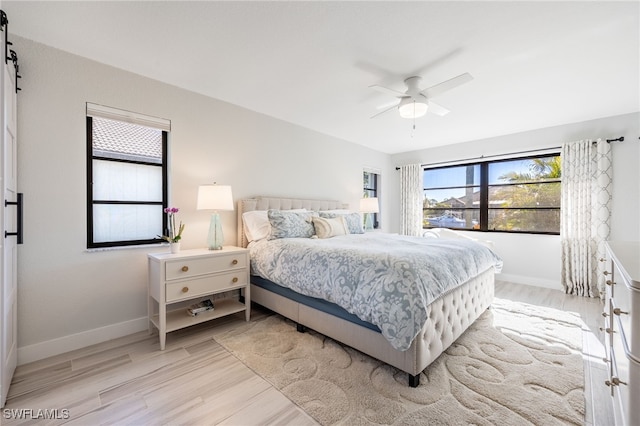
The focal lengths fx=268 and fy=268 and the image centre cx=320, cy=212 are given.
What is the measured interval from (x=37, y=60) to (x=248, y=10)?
5.90ft

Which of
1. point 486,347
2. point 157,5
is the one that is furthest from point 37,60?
point 486,347

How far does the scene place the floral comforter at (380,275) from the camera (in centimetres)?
171

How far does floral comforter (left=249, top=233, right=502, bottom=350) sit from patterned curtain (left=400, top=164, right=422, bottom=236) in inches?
105

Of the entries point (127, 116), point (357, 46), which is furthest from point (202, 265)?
point (357, 46)

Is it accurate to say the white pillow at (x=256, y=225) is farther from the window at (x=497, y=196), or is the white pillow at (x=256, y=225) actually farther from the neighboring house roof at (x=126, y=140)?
the window at (x=497, y=196)

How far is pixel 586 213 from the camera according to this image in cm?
376

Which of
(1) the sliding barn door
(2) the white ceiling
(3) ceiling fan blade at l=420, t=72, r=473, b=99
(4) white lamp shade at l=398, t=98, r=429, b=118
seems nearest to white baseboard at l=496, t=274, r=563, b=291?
(2) the white ceiling

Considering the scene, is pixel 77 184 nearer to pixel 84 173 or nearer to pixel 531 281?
pixel 84 173

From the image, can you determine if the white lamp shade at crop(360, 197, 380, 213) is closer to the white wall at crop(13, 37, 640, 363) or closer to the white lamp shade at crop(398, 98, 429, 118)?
the white wall at crop(13, 37, 640, 363)

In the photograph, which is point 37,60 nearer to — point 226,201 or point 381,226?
point 226,201

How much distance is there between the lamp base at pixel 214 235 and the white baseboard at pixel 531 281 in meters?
4.56

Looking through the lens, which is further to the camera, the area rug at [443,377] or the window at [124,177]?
the window at [124,177]

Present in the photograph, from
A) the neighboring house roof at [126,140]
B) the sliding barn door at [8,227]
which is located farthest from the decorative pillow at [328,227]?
the sliding barn door at [8,227]

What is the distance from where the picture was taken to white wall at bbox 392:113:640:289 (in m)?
3.50
